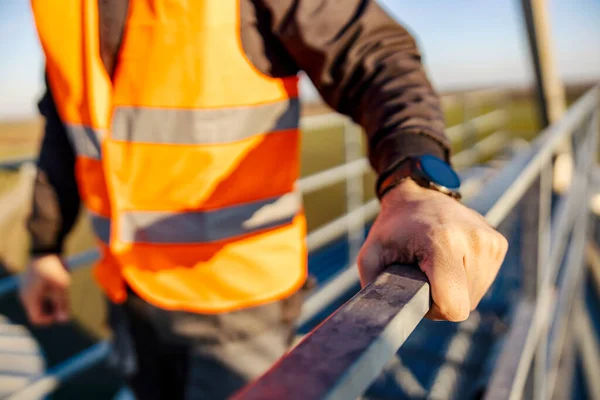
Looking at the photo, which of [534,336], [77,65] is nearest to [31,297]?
[77,65]

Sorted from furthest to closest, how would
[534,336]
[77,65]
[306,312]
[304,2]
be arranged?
[306,312], [534,336], [77,65], [304,2]

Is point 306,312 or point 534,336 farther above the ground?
point 534,336

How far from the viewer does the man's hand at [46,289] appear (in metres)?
0.95

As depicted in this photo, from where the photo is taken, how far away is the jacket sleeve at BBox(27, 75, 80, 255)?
0.89 metres

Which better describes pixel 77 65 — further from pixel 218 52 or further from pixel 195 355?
pixel 195 355

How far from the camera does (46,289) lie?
3.16 feet

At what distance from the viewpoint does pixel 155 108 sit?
66cm

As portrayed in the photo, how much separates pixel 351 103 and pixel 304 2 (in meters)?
0.14

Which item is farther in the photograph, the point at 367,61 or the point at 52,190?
the point at 52,190

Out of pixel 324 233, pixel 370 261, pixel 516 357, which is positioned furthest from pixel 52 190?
pixel 324 233

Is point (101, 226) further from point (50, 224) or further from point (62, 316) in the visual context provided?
point (62, 316)

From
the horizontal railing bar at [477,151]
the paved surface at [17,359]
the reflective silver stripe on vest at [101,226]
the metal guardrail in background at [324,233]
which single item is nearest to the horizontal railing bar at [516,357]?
the metal guardrail in background at [324,233]

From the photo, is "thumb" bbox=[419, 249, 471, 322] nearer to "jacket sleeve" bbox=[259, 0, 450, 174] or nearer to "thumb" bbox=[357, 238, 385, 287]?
"thumb" bbox=[357, 238, 385, 287]

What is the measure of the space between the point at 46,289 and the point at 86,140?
399 millimetres
